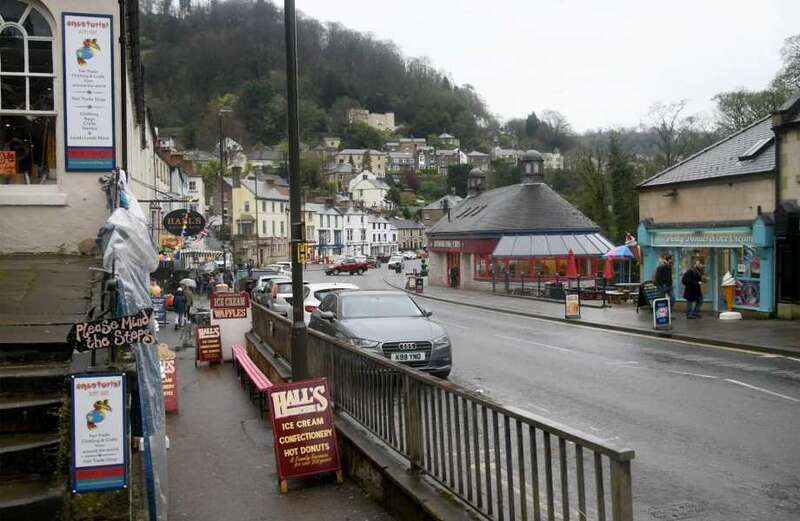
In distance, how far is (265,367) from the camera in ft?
45.4

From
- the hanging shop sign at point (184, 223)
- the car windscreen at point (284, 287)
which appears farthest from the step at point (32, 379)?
the car windscreen at point (284, 287)

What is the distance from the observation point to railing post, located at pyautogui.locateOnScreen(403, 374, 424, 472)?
6297 millimetres

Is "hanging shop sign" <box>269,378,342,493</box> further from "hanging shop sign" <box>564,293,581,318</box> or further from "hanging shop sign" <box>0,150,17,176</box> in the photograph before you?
"hanging shop sign" <box>564,293,581,318</box>

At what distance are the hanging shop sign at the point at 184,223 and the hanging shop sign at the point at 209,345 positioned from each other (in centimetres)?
649

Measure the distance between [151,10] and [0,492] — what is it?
17856cm

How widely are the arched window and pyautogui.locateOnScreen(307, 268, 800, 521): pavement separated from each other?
25.6 feet

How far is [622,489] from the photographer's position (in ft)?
12.1

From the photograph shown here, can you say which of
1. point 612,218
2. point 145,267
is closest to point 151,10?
point 612,218

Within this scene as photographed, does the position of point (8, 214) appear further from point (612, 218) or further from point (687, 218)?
point (612, 218)

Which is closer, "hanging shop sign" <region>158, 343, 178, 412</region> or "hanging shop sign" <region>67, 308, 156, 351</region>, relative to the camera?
"hanging shop sign" <region>67, 308, 156, 351</region>

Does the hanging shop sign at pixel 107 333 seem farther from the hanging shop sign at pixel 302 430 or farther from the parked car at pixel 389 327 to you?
the parked car at pixel 389 327

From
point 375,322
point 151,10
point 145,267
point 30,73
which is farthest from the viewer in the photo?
point 151,10

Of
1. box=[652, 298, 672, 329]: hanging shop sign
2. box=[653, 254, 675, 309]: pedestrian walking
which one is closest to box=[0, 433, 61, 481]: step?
box=[652, 298, 672, 329]: hanging shop sign

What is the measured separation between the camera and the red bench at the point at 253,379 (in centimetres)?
1182
